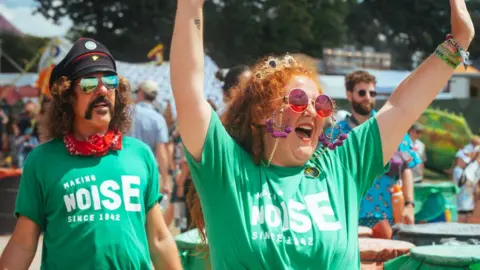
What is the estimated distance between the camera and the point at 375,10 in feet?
140

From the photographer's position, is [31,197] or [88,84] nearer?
[31,197]

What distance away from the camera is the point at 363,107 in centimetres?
636

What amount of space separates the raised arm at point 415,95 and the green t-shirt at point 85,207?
110cm

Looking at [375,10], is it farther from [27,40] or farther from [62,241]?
[62,241]

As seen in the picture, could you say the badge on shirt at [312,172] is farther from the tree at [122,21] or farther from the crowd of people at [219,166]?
the tree at [122,21]

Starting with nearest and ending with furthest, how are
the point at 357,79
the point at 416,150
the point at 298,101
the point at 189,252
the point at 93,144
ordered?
the point at 298,101 < the point at 93,144 < the point at 189,252 < the point at 357,79 < the point at 416,150

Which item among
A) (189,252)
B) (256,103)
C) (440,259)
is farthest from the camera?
(189,252)

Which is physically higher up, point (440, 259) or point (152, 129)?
point (152, 129)

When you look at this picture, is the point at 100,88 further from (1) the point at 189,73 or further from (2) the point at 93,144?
(1) the point at 189,73

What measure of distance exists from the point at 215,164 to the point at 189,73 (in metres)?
0.29

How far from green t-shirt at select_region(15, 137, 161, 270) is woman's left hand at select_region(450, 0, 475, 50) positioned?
137 cm

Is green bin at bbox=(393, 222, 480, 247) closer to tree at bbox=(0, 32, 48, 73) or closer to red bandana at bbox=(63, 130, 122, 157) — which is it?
red bandana at bbox=(63, 130, 122, 157)

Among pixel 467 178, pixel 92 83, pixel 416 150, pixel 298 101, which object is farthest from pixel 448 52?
pixel 467 178

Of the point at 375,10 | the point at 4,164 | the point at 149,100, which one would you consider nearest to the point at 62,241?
the point at 149,100
